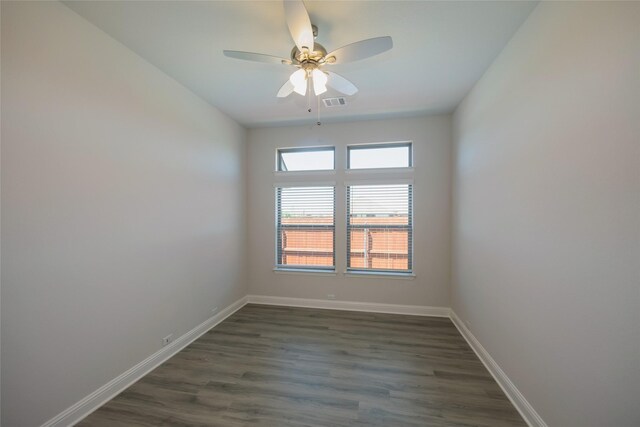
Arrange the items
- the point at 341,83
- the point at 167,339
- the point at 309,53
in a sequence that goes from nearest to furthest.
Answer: the point at 309,53
the point at 341,83
the point at 167,339

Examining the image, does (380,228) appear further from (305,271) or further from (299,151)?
(299,151)

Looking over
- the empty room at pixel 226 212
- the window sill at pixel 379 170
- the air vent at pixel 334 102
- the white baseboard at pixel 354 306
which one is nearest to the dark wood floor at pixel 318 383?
the empty room at pixel 226 212

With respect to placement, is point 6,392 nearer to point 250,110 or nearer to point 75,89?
point 75,89

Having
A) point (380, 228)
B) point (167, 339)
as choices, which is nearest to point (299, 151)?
point (380, 228)

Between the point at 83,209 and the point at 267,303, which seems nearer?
the point at 83,209

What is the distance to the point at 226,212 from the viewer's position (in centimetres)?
345

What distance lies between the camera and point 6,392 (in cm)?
135

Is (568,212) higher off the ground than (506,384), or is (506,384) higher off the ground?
(568,212)

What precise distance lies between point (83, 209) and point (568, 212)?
318 centimetres

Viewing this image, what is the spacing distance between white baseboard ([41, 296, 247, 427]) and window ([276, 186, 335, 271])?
Answer: 1.51m

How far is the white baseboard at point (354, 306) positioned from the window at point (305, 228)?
20.8 inches

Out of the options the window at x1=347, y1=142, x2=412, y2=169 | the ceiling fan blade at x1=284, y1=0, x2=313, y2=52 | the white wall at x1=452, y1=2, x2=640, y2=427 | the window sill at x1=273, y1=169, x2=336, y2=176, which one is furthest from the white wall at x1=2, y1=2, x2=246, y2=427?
the white wall at x1=452, y1=2, x2=640, y2=427

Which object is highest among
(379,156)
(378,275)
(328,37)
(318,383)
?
(328,37)

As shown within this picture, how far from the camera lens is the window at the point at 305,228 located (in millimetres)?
3828
